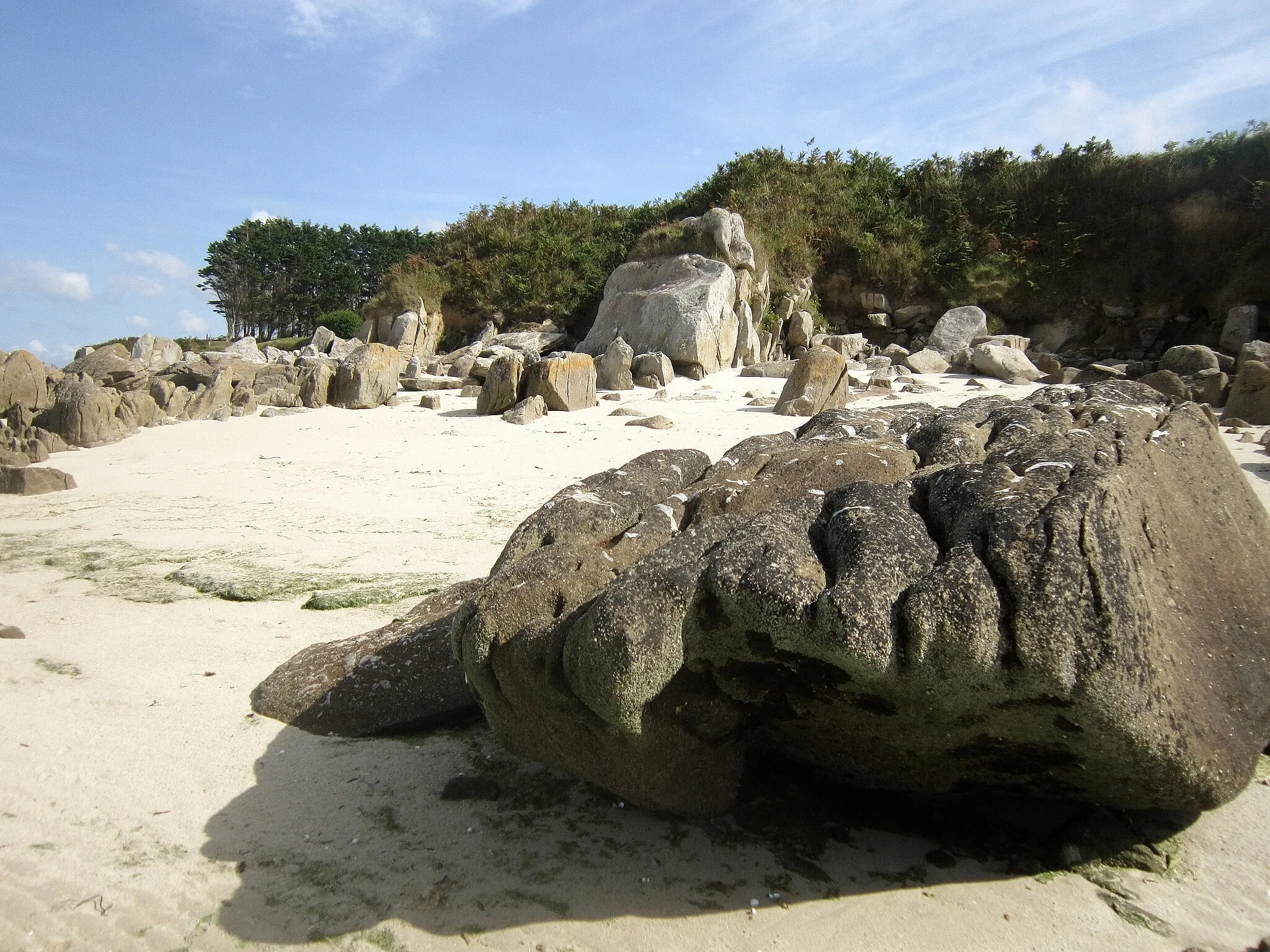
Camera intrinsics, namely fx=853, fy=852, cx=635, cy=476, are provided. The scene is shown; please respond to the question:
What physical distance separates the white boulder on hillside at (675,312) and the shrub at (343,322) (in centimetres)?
1676

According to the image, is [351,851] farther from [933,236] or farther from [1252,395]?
[933,236]

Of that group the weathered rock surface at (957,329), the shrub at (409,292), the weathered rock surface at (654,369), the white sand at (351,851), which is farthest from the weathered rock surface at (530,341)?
the white sand at (351,851)

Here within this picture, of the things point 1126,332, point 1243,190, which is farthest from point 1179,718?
point 1243,190

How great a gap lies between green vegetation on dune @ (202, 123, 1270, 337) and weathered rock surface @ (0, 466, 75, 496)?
1226cm

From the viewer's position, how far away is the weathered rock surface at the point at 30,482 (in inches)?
308

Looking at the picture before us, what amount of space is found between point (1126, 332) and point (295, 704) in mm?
19213

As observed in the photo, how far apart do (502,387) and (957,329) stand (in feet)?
31.9

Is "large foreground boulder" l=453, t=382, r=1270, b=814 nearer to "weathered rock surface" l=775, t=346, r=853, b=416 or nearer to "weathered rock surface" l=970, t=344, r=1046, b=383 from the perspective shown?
"weathered rock surface" l=775, t=346, r=853, b=416

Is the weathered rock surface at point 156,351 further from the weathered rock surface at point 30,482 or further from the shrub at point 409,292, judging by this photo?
the weathered rock surface at point 30,482

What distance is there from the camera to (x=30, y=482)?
7.89 m

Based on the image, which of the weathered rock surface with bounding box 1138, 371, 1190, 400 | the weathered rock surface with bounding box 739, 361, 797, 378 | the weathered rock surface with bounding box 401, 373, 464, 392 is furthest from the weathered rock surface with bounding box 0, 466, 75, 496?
the weathered rock surface with bounding box 1138, 371, 1190, 400

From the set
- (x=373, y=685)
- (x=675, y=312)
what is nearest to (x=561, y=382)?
(x=675, y=312)

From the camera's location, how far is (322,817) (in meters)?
2.89

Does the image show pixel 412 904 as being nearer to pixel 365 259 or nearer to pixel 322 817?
pixel 322 817
